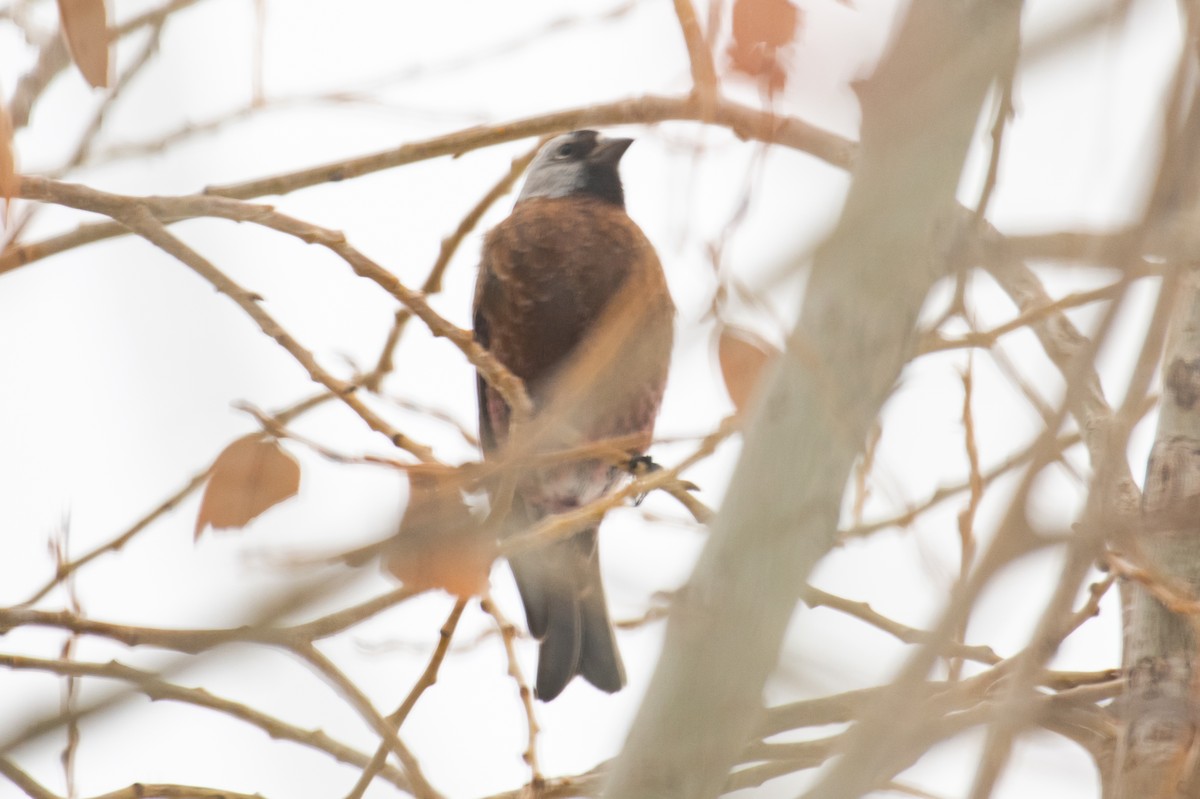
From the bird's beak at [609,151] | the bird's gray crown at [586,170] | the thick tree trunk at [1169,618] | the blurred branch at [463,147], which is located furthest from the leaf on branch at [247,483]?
the bird's beak at [609,151]

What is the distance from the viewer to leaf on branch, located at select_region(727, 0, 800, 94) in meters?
1.78

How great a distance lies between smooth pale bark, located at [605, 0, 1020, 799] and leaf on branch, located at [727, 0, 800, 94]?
21.4 inches

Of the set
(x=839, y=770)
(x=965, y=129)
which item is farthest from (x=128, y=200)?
(x=839, y=770)

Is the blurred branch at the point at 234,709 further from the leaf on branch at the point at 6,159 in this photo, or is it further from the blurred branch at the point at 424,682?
the leaf on branch at the point at 6,159

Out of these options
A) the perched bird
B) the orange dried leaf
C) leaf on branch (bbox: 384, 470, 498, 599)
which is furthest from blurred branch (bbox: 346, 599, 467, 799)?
the perched bird

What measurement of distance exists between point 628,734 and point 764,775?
0.61 m

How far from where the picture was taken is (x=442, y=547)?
1319 millimetres

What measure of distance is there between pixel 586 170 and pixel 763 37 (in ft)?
8.88

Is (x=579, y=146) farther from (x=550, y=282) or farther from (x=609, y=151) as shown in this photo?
(x=550, y=282)

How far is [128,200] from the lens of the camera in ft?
6.93

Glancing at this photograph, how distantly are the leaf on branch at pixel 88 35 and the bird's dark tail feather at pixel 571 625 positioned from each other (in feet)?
7.69

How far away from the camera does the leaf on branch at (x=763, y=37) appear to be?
5.84ft

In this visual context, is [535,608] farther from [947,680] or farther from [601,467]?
[947,680]

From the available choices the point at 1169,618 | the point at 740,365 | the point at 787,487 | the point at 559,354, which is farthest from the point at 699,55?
the point at 559,354
